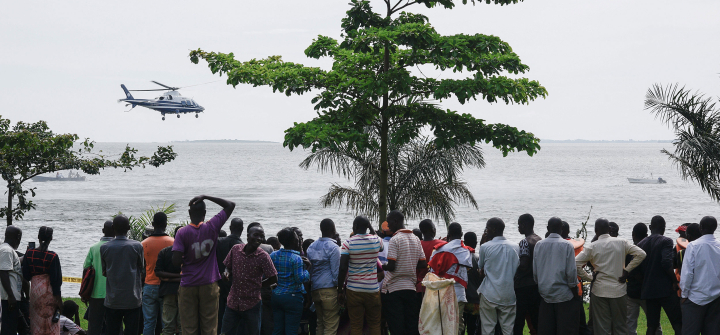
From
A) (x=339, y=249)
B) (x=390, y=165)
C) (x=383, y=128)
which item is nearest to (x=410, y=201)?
(x=390, y=165)

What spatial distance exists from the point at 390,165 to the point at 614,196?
238 feet

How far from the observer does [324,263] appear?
7883 mm

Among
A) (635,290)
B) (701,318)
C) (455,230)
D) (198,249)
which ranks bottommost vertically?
(701,318)

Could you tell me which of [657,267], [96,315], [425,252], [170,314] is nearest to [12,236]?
[96,315]

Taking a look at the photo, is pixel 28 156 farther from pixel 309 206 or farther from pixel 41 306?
→ pixel 309 206

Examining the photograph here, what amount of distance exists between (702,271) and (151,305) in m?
6.99

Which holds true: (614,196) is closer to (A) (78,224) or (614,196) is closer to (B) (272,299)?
(A) (78,224)

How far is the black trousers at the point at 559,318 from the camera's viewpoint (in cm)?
771

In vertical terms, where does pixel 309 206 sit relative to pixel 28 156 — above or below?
below

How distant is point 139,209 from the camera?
62.6 metres

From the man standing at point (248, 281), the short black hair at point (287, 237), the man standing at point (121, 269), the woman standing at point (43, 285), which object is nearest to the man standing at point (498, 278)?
the short black hair at point (287, 237)

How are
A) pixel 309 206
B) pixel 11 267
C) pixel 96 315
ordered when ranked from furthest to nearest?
pixel 309 206
pixel 96 315
pixel 11 267

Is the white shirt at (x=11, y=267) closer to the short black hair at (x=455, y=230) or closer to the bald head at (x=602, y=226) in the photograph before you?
the short black hair at (x=455, y=230)

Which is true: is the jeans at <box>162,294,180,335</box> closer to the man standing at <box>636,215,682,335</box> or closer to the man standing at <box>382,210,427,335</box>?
the man standing at <box>382,210,427,335</box>
